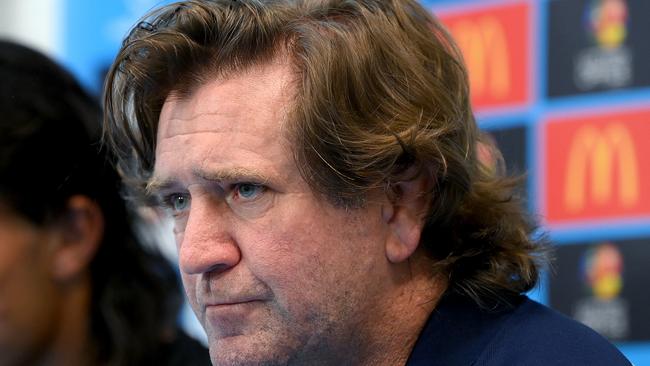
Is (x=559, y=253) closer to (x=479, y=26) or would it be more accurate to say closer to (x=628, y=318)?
(x=628, y=318)

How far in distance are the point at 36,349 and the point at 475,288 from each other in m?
1.02

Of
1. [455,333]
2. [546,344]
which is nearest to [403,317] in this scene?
[455,333]

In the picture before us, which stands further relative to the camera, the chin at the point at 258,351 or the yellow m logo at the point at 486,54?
the yellow m logo at the point at 486,54

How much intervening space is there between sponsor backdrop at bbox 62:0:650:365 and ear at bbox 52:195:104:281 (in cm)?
36

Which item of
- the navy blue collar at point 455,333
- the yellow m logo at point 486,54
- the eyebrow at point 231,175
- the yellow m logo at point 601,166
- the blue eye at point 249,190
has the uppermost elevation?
the eyebrow at point 231,175

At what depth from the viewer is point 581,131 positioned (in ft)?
8.30

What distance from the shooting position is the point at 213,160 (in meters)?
1.52

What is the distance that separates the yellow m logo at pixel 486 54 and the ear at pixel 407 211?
3.67ft

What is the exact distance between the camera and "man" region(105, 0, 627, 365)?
150 centimetres

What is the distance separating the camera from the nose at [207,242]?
1.48 metres

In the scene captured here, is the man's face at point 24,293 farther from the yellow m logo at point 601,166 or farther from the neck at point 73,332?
the yellow m logo at point 601,166

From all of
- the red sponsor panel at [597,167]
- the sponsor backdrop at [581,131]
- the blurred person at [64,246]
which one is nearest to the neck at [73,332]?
the blurred person at [64,246]

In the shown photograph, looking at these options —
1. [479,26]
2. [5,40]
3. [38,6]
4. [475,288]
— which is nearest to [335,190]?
[475,288]

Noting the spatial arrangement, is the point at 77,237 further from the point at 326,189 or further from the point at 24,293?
the point at 326,189
